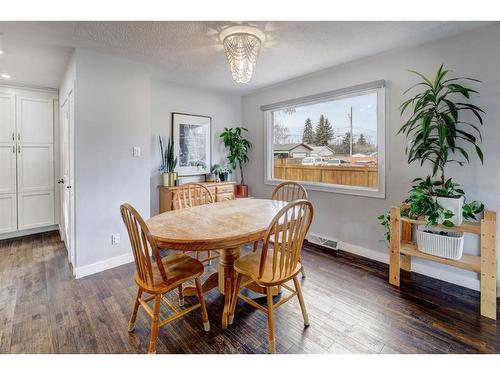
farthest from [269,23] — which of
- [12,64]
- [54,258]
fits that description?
[54,258]

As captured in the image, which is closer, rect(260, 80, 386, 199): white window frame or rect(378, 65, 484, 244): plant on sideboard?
rect(378, 65, 484, 244): plant on sideboard

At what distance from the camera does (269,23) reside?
2.08m

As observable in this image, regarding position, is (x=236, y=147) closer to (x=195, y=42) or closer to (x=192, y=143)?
(x=192, y=143)

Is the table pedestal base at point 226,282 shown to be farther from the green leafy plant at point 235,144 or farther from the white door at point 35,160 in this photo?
the white door at point 35,160

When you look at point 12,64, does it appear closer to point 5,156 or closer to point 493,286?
point 5,156

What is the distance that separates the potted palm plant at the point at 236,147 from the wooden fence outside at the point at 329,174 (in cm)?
59

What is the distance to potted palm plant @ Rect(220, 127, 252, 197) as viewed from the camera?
434 centimetres

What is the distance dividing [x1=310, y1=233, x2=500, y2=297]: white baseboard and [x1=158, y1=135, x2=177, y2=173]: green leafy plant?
104 inches

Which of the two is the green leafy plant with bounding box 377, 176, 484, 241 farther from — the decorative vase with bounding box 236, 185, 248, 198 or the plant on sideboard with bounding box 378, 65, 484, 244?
the decorative vase with bounding box 236, 185, 248, 198

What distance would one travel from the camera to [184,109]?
4027 mm

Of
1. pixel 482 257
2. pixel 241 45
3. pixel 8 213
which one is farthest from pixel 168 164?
pixel 482 257

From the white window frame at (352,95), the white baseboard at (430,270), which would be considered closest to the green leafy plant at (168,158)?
the white window frame at (352,95)

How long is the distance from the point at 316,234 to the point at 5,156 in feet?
15.0

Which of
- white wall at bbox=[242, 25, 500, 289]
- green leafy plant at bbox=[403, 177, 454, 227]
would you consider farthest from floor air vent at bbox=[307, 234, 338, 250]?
green leafy plant at bbox=[403, 177, 454, 227]
